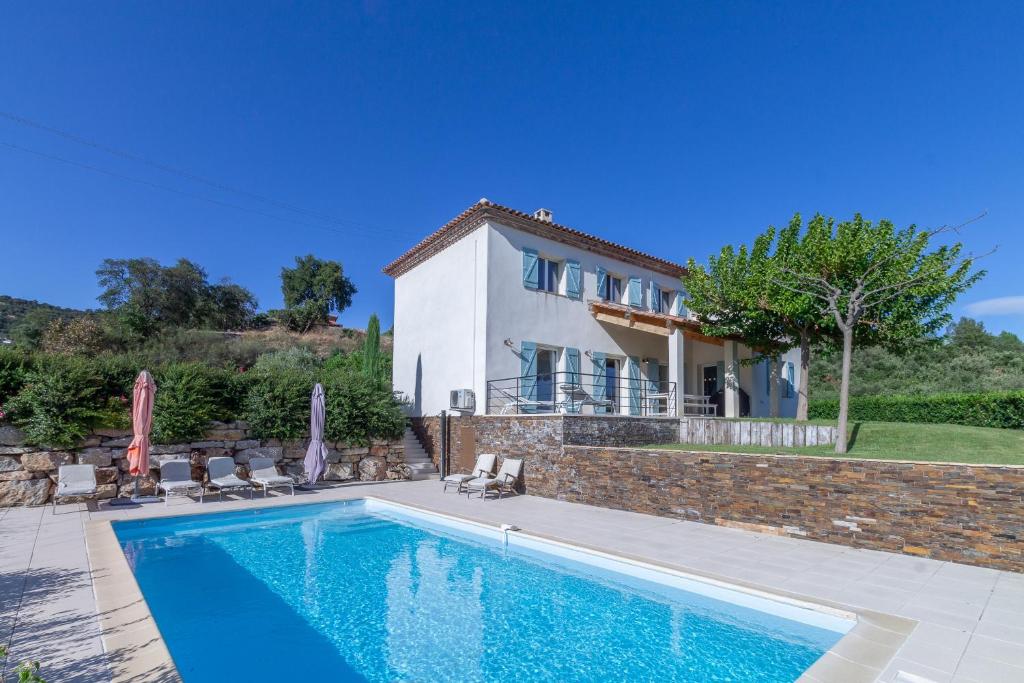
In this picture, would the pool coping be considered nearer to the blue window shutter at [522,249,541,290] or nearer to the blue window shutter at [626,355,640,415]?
the blue window shutter at [522,249,541,290]

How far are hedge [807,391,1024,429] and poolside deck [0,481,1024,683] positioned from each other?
45.7 ft

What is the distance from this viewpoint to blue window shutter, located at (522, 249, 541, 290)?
15719 millimetres

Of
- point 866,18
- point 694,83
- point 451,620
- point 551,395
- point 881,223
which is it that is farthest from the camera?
point 551,395

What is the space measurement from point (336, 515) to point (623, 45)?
13.6 m

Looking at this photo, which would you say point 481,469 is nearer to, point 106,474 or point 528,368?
point 528,368

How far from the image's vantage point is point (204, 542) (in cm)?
884

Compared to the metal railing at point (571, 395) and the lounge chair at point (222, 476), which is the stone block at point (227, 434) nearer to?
the lounge chair at point (222, 476)

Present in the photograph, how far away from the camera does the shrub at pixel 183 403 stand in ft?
39.5

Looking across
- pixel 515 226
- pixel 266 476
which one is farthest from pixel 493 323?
pixel 266 476

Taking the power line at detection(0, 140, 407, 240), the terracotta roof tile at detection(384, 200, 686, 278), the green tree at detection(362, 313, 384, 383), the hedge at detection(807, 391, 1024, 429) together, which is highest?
the power line at detection(0, 140, 407, 240)

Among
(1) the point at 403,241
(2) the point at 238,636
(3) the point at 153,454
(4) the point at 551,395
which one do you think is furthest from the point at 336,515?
(1) the point at 403,241

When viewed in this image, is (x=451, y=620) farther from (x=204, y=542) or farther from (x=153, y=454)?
(x=153, y=454)

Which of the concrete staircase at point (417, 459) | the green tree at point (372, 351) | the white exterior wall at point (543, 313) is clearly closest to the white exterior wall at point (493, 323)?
the white exterior wall at point (543, 313)

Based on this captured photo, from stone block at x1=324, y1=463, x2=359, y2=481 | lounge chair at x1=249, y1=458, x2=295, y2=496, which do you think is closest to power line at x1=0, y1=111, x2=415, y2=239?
lounge chair at x1=249, y1=458, x2=295, y2=496
